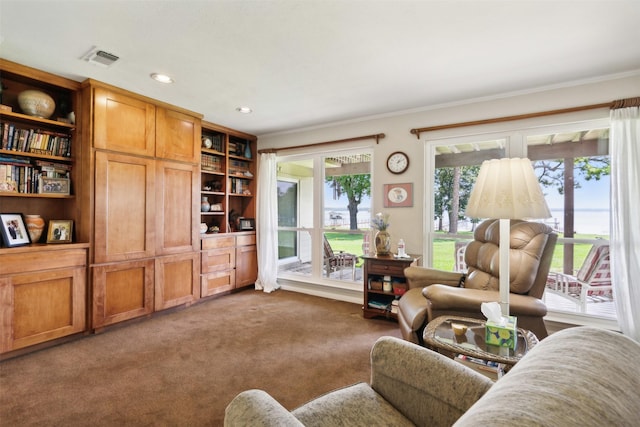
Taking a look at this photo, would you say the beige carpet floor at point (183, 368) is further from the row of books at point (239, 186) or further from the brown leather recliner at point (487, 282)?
the row of books at point (239, 186)

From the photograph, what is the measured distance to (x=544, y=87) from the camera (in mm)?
2855

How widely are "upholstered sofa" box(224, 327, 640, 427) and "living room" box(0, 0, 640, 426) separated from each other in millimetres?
1897

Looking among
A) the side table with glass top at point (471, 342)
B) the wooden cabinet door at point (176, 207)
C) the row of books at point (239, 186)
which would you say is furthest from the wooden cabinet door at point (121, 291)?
the side table with glass top at point (471, 342)

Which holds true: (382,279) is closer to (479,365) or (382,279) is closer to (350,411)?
(479,365)

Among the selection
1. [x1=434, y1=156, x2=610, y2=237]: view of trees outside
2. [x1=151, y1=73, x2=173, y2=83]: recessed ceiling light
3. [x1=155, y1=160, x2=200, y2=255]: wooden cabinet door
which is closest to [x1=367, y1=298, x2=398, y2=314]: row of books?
[x1=434, y1=156, x2=610, y2=237]: view of trees outside

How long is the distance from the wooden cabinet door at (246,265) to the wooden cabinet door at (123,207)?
1.35 meters

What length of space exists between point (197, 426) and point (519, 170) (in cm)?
221

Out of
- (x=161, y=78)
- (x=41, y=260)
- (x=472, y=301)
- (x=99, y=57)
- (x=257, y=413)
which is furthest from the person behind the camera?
(x=161, y=78)

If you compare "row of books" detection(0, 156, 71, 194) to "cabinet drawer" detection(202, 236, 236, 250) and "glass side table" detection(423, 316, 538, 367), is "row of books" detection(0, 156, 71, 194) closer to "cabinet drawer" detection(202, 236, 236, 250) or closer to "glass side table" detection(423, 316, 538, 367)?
"cabinet drawer" detection(202, 236, 236, 250)

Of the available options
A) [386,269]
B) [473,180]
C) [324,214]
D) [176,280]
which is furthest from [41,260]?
[473,180]

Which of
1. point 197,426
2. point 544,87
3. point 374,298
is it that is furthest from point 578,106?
point 197,426

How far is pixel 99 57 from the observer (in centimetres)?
234

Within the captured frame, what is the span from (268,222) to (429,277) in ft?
8.48

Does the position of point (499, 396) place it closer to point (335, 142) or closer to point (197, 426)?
point (197, 426)
